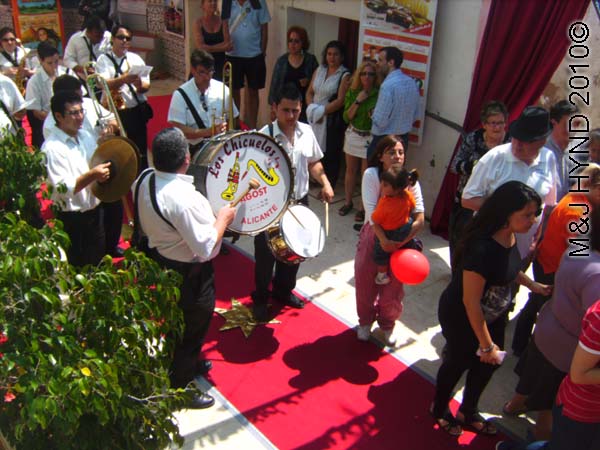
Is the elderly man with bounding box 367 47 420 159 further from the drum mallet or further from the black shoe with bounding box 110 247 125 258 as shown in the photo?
the black shoe with bounding box 110 247 125 258

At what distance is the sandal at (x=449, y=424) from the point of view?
13.1 ft

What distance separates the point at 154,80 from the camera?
1257 centimetres

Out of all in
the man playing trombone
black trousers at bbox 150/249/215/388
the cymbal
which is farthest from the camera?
the man playing trombone

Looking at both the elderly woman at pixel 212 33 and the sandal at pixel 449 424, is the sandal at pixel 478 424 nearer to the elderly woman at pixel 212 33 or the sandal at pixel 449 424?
the sandal at pixel 449 424

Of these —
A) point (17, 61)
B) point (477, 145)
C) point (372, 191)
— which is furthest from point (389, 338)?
point (17, 61)

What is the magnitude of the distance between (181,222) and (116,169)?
1.10 meters

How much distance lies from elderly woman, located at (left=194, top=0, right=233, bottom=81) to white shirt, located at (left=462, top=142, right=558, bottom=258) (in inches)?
196

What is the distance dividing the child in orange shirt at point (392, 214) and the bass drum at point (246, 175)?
27.8 inches

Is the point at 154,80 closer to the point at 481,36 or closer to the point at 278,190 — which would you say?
the point at 481,36

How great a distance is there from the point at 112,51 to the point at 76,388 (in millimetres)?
5419

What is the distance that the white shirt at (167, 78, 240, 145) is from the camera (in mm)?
5559

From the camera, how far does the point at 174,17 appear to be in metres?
12.5

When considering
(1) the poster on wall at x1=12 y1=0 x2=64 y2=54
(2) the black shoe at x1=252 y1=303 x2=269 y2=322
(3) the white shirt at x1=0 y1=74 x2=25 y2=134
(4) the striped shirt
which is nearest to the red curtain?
(2) the black shoe at x1=252 y1=303 x2=269 y2=322

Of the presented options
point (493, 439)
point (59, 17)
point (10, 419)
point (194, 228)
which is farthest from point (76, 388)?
point (59, 17)
